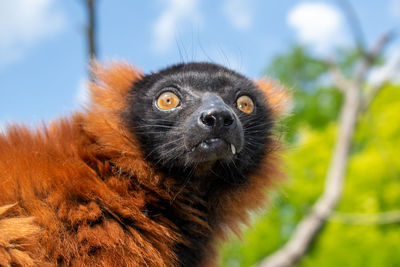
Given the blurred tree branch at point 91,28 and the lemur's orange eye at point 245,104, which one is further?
the blurred tree branch at point 91,28

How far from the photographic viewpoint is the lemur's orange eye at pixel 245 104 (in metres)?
3.69

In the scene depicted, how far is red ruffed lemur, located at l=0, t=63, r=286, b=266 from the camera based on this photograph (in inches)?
107

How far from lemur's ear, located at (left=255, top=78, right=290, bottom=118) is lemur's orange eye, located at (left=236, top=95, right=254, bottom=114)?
0.54 m

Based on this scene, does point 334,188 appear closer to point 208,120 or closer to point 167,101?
point 167,101

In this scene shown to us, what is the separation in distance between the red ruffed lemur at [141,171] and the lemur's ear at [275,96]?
0.13 m

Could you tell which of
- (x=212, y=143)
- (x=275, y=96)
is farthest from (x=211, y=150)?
(x=275, y=96)

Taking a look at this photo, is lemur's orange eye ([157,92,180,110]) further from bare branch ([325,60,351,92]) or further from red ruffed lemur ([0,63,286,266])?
bare branch ([325,60,351,92])

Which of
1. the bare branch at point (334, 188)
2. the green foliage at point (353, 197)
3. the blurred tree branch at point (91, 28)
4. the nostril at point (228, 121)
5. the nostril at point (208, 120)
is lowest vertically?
the green foliage at point (353, 197)

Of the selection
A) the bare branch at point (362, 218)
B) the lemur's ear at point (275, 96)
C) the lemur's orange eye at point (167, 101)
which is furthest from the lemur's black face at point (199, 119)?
the bare branch at point (362, 218)

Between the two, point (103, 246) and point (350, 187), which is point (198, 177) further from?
point (350, 187)

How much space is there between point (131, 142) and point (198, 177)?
25.0 inches

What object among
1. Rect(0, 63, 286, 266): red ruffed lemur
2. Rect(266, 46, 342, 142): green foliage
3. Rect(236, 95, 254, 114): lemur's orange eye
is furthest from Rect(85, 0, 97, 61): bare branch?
Rect(266, 46, 342, 142): green foliage

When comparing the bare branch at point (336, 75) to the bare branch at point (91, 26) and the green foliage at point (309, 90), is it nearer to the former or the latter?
the bare branch at point (91, 26)

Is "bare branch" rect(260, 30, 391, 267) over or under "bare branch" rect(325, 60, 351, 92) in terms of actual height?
under
